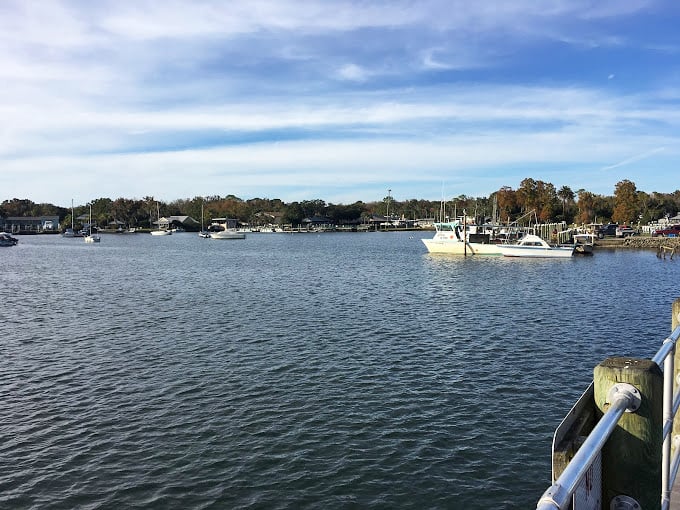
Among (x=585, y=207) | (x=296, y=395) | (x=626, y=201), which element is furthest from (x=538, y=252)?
(x=585, y=207)

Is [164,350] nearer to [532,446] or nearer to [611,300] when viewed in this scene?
[532,446]

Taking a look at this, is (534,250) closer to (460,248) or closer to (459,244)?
(460,248)

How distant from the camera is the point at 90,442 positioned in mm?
14070

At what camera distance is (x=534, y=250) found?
76.0 m

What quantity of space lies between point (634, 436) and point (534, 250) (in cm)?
7707

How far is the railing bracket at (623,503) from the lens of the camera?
3.29m

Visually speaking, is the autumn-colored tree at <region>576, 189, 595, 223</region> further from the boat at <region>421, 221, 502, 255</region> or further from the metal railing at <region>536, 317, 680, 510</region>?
the metal railing at <region>536, 317, 680, 510</region>

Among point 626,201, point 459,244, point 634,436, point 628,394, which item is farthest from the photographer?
point 626,201

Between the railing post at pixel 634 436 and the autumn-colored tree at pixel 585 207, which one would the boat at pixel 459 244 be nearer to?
the autumn-colored tree at pixel 585 207

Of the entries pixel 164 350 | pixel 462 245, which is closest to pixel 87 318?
pixel 164 350

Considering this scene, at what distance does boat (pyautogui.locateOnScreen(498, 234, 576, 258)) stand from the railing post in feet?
251

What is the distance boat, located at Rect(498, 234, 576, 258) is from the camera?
75.0 meters

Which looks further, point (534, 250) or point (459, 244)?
point (459, 244)

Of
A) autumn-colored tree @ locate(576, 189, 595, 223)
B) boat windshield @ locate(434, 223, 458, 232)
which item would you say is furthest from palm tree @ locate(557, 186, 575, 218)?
boat windshield @ locate(434, 223, 458, 232)
